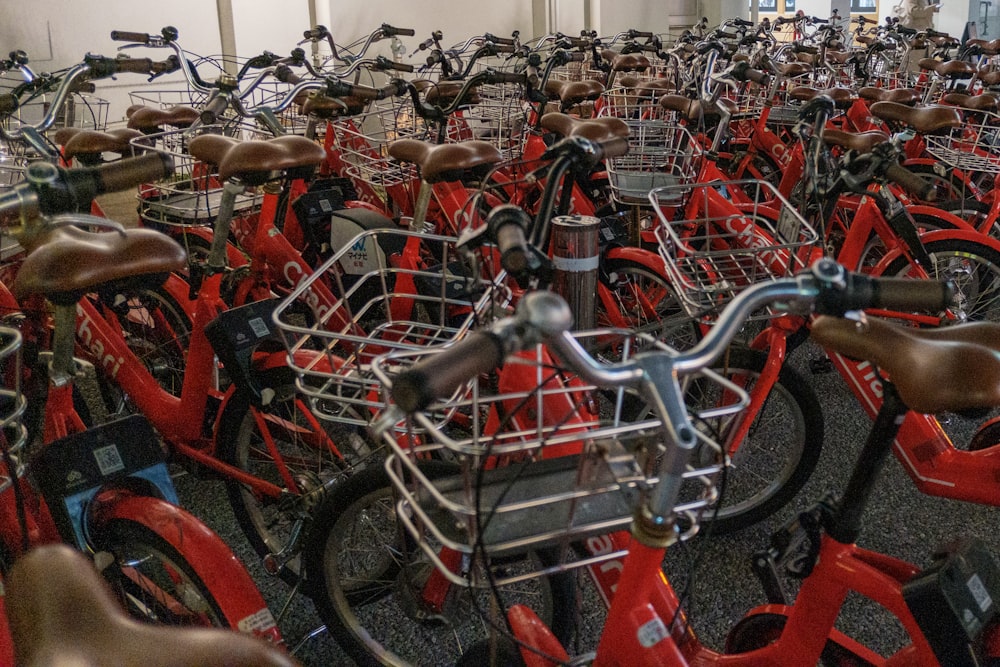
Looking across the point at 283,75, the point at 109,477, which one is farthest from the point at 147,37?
the point at 109,477

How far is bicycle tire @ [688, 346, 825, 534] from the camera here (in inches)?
79.4

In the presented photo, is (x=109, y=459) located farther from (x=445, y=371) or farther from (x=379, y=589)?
(x=445, y=371)

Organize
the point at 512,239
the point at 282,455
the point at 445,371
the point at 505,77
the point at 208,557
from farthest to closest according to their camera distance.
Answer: the point at 505,77
the point at 282,455
the point at 208,557
the point at 512,239
the point at 445,371

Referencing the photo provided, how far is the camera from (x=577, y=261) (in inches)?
67.3

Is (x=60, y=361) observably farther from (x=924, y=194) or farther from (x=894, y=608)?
(x=924, y=194)

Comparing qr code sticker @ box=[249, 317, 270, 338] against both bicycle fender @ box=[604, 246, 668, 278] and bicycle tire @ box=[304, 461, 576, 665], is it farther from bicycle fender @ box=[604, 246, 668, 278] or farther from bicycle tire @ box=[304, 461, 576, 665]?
bicycle fender @ box=[604, 246, 668, 278]

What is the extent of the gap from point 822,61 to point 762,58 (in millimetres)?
1062

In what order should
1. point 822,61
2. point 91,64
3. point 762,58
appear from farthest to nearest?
1. point 822,61
2. point 762,58
3. point 91,64

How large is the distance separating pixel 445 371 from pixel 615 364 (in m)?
0.22

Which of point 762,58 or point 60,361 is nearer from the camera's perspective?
point 60,361

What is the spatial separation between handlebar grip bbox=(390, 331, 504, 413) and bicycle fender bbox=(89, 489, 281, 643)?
80 centimetres

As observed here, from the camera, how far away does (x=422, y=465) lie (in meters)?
1.42

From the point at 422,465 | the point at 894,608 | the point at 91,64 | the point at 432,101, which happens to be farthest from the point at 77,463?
the point at 432,101

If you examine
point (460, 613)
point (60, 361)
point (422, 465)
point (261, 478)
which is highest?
point (60, 361)
